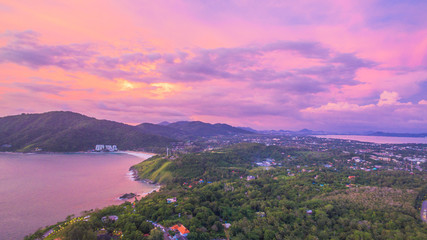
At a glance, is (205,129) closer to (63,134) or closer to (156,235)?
(63,134)

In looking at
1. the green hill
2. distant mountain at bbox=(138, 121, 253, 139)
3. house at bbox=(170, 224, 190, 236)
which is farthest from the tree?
distant mountain at bbox=(138, 121, 253, 139)

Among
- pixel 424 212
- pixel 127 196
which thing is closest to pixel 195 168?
pixel 127 196

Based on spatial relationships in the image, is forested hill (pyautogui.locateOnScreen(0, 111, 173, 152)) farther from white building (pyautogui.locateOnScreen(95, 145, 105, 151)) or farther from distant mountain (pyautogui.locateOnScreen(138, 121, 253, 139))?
distant mountain (pyautogui.locateOnScreen(138, 121, 253, 139))

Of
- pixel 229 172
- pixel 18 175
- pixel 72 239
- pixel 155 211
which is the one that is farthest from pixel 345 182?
pixel 18 175

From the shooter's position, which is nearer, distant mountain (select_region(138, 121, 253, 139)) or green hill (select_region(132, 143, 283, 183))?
green hill (select_region(132, 143, 283, 183))

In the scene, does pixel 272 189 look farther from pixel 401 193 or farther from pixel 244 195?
pixel 401 193

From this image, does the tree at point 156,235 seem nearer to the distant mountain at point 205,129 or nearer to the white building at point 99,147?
the white building at point 99,147
